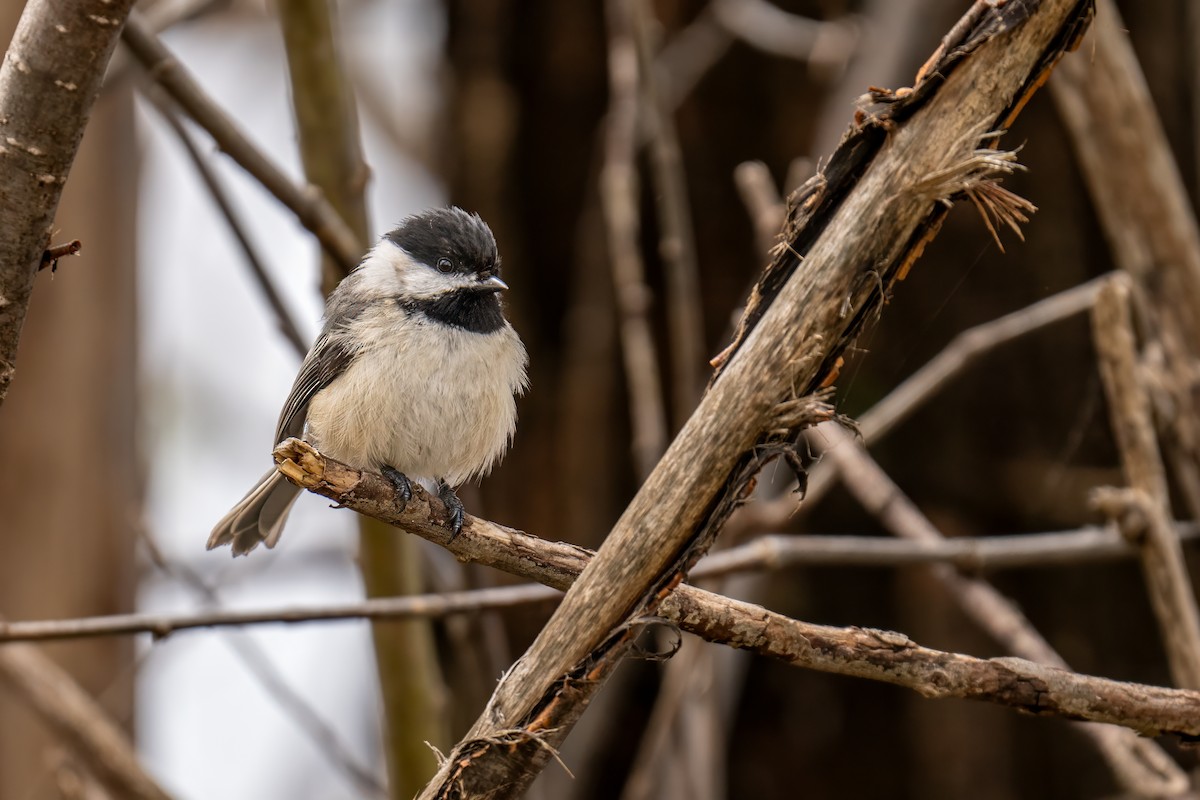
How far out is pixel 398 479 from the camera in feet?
9.36

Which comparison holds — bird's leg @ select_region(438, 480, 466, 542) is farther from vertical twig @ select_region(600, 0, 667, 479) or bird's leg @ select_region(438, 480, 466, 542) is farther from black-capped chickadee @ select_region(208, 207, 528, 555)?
vertical twig @ select_region(600, 0, 667, 479)

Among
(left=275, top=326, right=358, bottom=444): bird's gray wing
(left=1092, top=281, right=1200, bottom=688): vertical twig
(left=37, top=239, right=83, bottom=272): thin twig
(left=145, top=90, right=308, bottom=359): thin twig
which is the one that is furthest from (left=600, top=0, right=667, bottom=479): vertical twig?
(left=37, top=239, right=83, bottom=272): thin twig

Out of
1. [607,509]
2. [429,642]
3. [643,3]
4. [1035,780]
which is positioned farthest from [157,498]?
[1035,780]

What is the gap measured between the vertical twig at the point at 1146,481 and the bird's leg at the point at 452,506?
157 centimetres

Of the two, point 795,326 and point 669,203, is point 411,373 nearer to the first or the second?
point 669,203

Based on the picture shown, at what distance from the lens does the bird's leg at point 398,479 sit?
2651 mm

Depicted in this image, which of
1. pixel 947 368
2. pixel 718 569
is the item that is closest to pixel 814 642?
pixel 718 569

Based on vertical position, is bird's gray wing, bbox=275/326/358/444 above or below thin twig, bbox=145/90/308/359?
below

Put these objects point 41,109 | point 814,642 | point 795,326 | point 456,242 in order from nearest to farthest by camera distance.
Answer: point 41,109 < point 795,326 < point 814,642 < point 456,242

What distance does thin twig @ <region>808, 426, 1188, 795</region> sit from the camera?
2600mm

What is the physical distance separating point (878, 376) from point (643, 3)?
171 cm

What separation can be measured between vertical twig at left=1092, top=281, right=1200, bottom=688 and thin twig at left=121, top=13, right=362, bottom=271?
184cm

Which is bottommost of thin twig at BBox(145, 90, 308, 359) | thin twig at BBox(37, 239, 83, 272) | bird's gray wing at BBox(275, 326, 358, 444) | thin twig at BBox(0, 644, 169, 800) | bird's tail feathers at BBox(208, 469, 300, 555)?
thin twig at BBox(0, 644, 169, 800)

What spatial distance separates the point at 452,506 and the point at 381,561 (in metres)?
0.54
